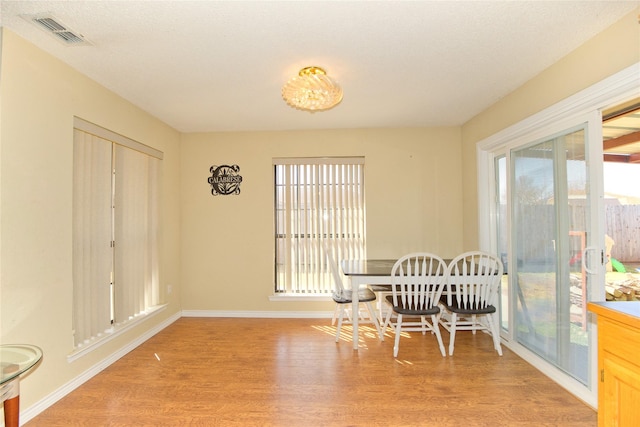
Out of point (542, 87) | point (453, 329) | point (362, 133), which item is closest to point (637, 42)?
point (542, 87)

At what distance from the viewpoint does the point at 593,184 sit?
2.15m

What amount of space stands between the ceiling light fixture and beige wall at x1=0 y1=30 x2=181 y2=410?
1.64 metres

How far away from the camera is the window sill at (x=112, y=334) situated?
2.48 metres

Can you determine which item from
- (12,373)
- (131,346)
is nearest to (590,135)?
(12,373)

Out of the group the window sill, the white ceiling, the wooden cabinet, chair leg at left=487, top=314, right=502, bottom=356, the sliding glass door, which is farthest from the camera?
chair leg at left=487, top=314, right=502, bottom=356

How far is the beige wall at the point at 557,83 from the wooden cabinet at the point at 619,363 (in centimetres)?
150

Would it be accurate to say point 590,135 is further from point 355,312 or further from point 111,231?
point 111,231

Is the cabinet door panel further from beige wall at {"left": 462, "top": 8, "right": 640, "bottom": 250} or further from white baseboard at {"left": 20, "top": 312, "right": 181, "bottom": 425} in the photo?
white baseboard at {"left": 20, "top": 312, "right": 181, "bottom": 425}

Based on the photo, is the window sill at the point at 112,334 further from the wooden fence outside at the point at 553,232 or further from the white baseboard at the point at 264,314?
the wooden fence outside at the point at 553,232

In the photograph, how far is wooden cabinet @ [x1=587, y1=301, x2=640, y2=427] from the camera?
117cm

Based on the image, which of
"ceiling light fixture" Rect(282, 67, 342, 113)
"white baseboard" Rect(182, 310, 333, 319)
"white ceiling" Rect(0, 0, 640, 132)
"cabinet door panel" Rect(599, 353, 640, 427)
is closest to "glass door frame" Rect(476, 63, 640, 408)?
"white ceiling" Rect(0, 0, 640, 132)

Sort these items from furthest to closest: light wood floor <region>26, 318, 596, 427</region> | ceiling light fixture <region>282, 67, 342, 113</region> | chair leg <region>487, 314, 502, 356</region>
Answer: chair leg <region>487, 314, 502, 356</region> < ceiling light fixture <region>282, 67, 342, 113</region> < light wood floor <region>26, 318, 596, 427</region>

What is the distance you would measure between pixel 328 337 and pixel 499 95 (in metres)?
2.99

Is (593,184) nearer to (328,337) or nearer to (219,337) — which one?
(328,337)
